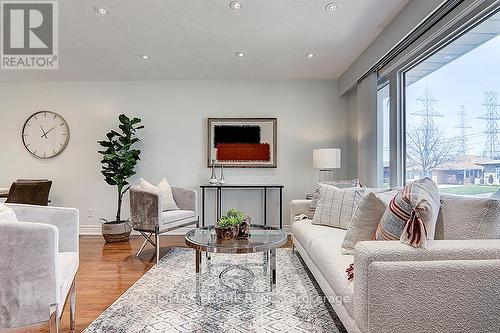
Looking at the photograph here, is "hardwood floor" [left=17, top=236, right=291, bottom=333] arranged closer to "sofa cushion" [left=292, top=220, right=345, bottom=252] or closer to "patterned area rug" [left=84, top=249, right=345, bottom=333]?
"patterned area rug" [left=84, top=249, right=345, bottom=333]

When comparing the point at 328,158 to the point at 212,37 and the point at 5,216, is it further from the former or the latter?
the point at 5,216

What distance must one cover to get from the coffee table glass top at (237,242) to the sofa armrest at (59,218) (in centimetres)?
80

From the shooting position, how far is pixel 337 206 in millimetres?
2848

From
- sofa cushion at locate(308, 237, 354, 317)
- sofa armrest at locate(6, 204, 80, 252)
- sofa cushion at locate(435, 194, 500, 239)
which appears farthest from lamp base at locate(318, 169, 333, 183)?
sofa armrest at locate(6, 204, 80, 252)

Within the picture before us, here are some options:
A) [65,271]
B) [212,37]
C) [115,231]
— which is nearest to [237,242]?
[65,271]

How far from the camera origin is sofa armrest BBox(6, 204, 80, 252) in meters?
2.03

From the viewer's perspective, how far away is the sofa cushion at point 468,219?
5.26 ft

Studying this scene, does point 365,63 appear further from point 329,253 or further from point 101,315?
point 101,315

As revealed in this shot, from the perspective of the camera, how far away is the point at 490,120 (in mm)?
2189

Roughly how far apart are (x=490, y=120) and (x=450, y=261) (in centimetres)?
134

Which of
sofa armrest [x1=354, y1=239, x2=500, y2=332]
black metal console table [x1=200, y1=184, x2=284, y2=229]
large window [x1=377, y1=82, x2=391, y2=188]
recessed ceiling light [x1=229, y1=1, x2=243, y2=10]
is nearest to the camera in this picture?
sofa armrest [x1=354, y1=239, x2=500, y2=332]

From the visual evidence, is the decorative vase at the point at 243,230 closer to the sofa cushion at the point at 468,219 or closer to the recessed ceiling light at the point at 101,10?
the sofa cushion at the point at 468,219

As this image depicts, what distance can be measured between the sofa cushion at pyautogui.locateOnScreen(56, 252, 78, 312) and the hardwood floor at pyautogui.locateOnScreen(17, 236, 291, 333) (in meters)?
0.20

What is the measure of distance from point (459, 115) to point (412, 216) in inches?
58.8
